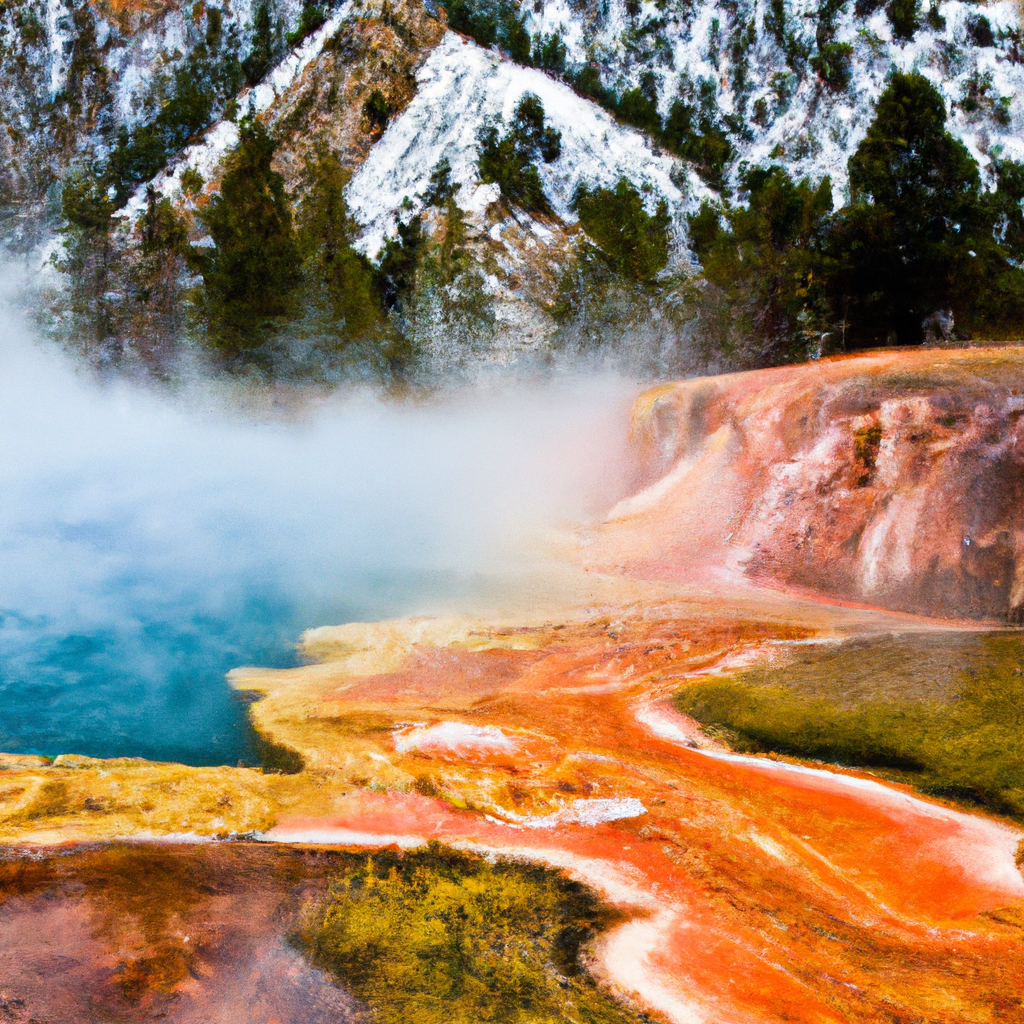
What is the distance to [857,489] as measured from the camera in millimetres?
9828

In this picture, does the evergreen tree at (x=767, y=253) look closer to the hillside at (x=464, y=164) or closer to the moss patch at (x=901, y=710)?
the hillside at (x=464, y=164)

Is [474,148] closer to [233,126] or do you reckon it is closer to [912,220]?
[233,126]

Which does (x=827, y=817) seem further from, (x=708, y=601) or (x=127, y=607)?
(x=127, y=607)

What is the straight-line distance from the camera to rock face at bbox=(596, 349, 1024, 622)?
884cm

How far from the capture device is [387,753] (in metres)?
6.71

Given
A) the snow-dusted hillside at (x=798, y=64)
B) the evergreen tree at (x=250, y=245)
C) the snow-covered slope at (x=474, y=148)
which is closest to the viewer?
the snow-dusted hillside at (x=798, y=64)

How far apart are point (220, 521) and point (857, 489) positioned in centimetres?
963

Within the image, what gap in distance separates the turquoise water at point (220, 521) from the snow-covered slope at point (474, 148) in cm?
428

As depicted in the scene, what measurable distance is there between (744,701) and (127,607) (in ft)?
25.0

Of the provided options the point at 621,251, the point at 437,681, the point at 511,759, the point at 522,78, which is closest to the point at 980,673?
the point at 511,759

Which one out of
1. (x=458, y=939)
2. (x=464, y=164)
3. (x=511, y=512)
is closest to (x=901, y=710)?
(x=458, y=939)

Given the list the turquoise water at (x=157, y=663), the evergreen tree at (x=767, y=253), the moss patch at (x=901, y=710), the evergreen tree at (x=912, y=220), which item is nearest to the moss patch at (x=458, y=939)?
the turquoise water at (x=157, y=663)

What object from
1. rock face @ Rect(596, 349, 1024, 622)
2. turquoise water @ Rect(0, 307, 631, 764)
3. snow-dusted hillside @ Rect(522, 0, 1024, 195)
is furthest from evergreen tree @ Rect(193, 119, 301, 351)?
rock face @ Rect(596, 349, 1024, 622)

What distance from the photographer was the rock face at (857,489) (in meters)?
8.84
